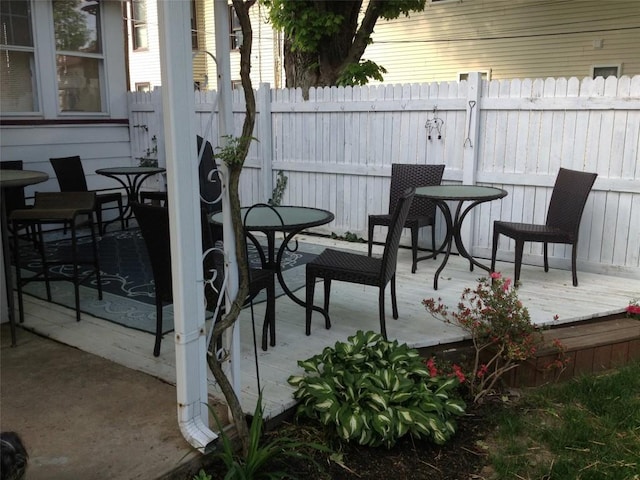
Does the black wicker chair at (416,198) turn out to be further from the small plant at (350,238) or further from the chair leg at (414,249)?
the small plant at (350,238)

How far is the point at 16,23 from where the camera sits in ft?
20.2

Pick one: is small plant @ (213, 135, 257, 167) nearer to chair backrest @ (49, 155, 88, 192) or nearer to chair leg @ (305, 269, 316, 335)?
chair leg @ (305, 269, 316, 335)

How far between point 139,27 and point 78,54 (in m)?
9.22

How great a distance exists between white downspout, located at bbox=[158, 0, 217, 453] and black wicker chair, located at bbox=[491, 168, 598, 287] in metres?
2.79

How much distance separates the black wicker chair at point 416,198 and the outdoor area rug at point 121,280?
0.83 meters

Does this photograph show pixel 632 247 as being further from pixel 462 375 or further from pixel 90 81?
pixel 90 81

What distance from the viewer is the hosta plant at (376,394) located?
7.75ft

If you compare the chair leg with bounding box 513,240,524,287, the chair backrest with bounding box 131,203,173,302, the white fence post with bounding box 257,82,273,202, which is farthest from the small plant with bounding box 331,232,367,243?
the chair backrest with bounding box 131,203,173,302

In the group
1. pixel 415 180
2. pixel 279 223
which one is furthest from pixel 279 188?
pixel 279 223

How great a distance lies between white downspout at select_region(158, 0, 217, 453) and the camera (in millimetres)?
1924

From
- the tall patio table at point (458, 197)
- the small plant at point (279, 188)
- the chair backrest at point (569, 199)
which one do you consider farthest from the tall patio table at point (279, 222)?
the small plant at point (279, 188)

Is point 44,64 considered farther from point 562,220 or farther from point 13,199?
point 562,220

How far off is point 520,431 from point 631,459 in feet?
1.44

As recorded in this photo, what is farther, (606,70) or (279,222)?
(606,70)
